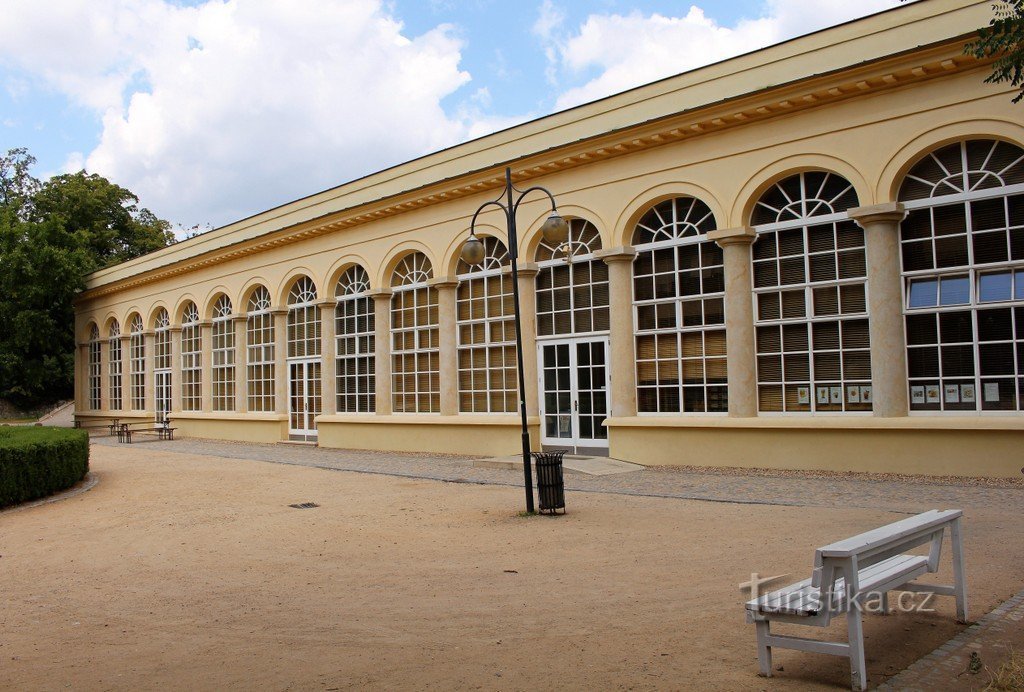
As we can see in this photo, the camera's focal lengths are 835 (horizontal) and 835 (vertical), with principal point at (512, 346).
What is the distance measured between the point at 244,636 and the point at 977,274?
11155 millimetres

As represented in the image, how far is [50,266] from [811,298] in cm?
3074

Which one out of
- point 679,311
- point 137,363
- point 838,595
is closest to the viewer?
point 838,595

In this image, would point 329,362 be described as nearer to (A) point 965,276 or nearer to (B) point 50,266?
(A) point 965,276

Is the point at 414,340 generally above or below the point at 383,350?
above

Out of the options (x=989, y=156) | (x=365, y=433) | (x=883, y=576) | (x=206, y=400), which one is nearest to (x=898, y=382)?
(x=989, y=156)

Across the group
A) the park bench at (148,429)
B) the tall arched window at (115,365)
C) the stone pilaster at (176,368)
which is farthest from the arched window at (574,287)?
the tall arched window at (115,365)

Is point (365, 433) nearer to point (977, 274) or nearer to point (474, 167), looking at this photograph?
point (474, 167)

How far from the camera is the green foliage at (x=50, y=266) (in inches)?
1304

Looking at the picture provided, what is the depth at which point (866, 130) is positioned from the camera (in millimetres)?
12922

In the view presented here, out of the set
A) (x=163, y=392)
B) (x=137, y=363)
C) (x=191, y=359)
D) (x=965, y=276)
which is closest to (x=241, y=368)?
(x=191, y=359)

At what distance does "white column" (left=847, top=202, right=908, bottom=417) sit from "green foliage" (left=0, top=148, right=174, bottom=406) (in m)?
31.3

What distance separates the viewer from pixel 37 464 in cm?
1206

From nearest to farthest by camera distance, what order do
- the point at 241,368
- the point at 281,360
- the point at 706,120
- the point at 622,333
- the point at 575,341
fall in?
the point at 706,120
the point at 622,333
the point at 575,341
the point at 281,360
the point at 241,368

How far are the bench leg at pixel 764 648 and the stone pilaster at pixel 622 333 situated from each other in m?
11.2
